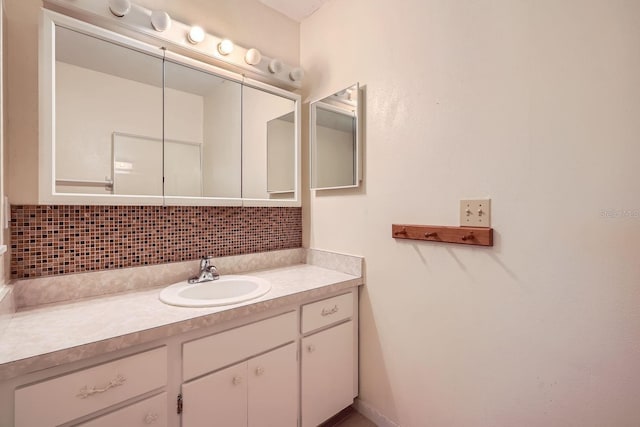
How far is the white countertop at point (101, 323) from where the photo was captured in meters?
0.75

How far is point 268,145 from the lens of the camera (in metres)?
1.78

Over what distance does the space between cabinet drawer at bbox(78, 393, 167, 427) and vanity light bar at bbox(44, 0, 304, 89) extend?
1.49 metres

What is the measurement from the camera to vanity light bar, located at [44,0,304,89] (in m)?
1.18

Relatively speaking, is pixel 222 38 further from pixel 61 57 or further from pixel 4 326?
pixel 4 326

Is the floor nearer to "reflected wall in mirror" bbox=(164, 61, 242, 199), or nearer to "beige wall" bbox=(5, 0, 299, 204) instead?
"reflected wall in mirror" bbox=(164, 61, 242, 199)

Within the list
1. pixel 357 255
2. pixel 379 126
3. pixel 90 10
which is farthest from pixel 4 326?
pixel 379 126

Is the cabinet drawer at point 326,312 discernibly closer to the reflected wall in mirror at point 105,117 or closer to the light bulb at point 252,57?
the reflected wall in mirror at point 105,117

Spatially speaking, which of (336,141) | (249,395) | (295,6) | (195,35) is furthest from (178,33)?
(249,395)

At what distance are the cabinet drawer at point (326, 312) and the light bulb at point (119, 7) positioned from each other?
4.89ft

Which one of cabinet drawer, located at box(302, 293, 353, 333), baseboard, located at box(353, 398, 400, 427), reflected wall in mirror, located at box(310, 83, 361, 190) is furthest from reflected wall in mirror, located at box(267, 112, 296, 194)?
baseboard, located at box(353, 398, 400, 427)

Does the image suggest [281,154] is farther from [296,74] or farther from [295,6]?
[295,6]

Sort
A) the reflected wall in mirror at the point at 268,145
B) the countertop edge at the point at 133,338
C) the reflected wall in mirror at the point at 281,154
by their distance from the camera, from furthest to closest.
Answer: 1. the reflected wall in mirror at the point at 281,154
2. the reflected wall in mirror at the point at 268,145
3. the countertop edge at the point at 133,338

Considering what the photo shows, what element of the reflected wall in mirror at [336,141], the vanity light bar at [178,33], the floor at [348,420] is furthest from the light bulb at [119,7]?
the floor at [348,420]

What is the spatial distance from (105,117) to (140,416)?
1143mm
